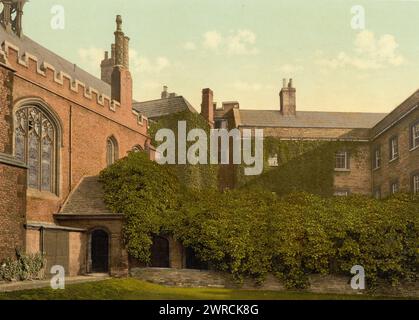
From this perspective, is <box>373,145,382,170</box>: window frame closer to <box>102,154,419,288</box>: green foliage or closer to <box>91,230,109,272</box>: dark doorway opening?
<box>102,154,419,288</box>: green foliage

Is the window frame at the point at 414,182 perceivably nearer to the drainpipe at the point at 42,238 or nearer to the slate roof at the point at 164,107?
the slate roof at the point at 164,107

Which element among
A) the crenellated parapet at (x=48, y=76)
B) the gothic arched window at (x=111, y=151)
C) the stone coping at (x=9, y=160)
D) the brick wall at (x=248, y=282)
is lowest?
the brick wall at (x=248, y=282)

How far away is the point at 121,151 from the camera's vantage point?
31016mm

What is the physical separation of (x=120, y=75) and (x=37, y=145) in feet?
27.0

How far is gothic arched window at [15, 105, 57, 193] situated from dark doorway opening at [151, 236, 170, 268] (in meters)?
5.16

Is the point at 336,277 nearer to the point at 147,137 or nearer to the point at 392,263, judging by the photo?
the point at 392,263

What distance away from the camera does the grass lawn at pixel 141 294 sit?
15438 millimetres

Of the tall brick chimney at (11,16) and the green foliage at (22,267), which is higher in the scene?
the tall brick chimney at (11,16)

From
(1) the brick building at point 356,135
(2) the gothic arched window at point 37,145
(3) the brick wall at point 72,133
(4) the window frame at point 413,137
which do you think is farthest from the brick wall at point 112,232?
(4) the window frame at point 413,137

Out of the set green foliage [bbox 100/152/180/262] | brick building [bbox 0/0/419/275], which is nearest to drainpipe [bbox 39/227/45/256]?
brick building [bbox 0/0/419/275]

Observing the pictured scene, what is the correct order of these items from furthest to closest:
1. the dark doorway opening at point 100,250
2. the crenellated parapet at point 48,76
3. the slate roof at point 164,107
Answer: the slate roof at point 164,107 → the dark doorway opening at point 100,250 → the crenellated parapet at point 48,76

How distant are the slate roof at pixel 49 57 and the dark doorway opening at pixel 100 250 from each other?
865cm

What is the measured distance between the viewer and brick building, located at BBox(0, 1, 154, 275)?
66.8 ft
